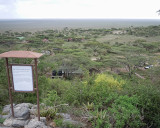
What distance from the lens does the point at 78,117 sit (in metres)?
5.79

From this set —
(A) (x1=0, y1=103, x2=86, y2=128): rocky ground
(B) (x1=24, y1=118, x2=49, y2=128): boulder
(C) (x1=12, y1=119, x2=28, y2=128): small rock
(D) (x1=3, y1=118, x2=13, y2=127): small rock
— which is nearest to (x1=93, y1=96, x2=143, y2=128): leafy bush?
(A) (x1=0, y1=103, x2=86, y2=128): rocky ground

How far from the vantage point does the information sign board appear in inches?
177

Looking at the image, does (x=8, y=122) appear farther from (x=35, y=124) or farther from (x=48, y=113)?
(x=48, y=113)

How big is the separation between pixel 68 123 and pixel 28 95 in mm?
3742

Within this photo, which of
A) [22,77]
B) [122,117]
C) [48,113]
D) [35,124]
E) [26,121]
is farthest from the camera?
[48,113]

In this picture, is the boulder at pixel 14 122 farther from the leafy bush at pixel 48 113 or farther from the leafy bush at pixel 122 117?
the leafy bush at pixel 122 117

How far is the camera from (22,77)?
4559 millimetres

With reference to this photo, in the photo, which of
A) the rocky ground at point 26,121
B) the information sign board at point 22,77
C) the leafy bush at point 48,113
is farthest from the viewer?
the leafy bush at point 48,113

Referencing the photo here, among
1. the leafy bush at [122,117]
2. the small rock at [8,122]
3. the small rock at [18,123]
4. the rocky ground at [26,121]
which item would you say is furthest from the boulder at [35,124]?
the leafy bush at [122,117]

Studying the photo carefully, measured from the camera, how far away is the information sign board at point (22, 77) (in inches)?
177

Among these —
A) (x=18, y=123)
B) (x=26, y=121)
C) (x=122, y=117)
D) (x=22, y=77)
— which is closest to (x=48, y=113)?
(x=26, y=121)

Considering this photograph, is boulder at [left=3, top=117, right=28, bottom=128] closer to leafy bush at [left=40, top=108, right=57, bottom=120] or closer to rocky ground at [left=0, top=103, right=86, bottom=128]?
rocky ground at [left=0, top=103, right=86, bottom=128]

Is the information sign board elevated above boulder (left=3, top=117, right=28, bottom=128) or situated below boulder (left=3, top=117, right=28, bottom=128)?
above

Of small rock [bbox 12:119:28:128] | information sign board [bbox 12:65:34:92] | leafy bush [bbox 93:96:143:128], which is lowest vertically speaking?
small rock [bbox 12:119:28:128]
